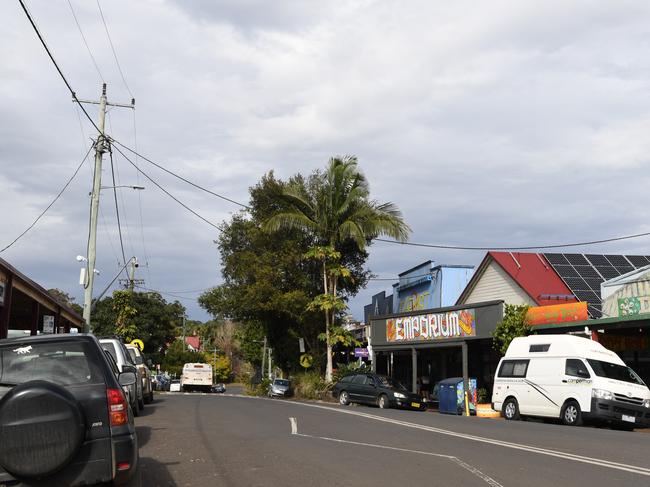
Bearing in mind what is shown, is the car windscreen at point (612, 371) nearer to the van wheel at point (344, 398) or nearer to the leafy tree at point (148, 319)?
the van wheel at point (344, 398)

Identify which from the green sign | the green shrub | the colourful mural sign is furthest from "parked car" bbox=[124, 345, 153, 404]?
the green sign

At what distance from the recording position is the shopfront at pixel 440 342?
2766 cm

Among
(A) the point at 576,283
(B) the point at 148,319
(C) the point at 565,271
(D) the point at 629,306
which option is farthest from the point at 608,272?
(B) the point at 148,319

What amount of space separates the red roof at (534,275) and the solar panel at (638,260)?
4377 millimetres

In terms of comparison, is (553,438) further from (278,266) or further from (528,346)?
(278,266)

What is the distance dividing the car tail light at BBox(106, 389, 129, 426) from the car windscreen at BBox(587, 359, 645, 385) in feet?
50.8

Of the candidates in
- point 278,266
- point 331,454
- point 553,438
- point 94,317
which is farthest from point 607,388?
point 94,317

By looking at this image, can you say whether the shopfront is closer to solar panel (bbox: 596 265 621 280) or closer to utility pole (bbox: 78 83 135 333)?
solar panel (bbox: 596 265 621 280)

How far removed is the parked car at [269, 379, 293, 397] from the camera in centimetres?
3743

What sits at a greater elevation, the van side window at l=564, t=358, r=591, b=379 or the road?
the van side window at l=564, t=358, r=591, b=379

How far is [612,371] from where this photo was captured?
18.9 m

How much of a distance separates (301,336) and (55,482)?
32711 mm

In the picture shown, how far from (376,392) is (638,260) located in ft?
46.2

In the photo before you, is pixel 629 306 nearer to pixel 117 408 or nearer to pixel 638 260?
pixel 638 260
